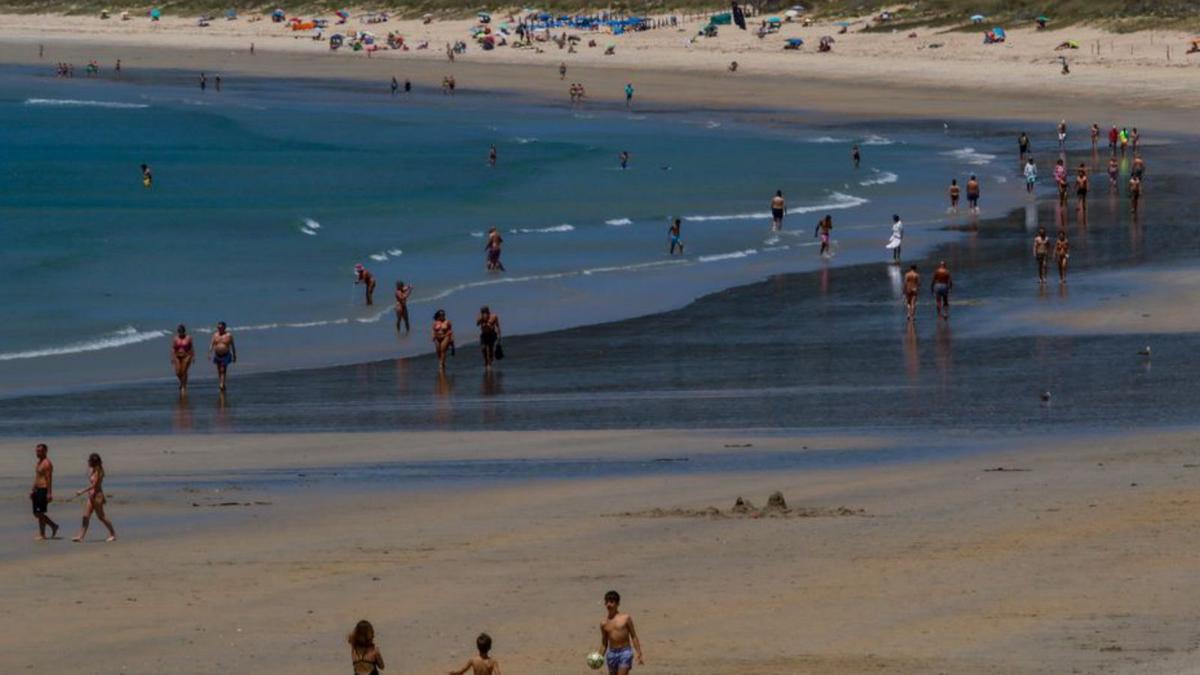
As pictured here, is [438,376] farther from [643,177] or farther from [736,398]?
[643,177]

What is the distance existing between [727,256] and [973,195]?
769 centimetres

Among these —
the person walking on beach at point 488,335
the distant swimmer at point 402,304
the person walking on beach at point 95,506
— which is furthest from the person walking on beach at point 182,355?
the person walking on beach at point 95,506

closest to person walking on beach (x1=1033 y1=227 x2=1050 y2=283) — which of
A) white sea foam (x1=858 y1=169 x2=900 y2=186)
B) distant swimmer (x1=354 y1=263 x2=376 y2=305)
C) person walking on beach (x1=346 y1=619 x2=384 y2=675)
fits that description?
distant swimmer (x1=354 y1=263 x2=376 y2=305)

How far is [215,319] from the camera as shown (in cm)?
3344

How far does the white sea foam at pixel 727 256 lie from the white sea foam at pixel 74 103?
55913 mm

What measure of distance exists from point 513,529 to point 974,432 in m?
6.86

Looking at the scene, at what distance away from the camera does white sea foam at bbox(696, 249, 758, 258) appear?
40.4m

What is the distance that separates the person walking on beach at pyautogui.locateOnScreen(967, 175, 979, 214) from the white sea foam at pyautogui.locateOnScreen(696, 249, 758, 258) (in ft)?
21.3

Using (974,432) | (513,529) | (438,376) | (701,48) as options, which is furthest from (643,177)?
(701,48)

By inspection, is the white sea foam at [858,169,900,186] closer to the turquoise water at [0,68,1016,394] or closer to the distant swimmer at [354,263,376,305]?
the turquoise water at [0,68,1016,394]

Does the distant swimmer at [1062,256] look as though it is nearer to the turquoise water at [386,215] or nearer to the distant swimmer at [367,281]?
the turquoise water at [386,215]

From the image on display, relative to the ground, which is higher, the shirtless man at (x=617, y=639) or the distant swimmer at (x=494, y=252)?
the shirtless man at (x=617, y=639)

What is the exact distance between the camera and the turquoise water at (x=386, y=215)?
3306 centimetres

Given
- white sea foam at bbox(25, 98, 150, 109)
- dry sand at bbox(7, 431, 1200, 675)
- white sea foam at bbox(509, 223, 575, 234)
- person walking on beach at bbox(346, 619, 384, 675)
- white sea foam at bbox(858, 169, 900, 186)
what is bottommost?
white sea foam at bbox(509, 223, 575, 234)
